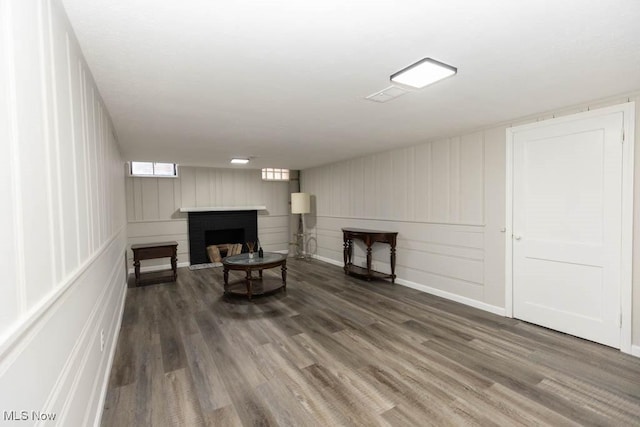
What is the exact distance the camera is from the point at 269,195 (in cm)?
718

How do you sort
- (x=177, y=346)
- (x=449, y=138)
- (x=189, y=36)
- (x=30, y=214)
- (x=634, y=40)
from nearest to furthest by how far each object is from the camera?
(x=30, y=214), (x=189, y=36), (x=634, y=40), (x=177, y=346), (x=449, y=138)

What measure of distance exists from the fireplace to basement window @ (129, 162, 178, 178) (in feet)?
3.11

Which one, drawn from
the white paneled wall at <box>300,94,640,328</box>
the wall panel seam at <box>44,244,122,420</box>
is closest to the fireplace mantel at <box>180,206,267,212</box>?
the white paneled wall at <box>300,94,640,328</box>

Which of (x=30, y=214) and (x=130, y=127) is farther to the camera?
(x=130, y=127)

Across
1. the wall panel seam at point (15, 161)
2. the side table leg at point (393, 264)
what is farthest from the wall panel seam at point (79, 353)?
the side table leg at point (393, 264)

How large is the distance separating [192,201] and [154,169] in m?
0.96

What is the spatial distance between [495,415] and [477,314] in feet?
5.82

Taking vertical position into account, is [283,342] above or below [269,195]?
below

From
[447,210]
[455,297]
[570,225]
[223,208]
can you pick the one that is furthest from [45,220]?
[223,208]

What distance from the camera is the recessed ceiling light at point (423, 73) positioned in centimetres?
176

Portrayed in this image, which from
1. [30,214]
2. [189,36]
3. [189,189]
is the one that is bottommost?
[30,214]

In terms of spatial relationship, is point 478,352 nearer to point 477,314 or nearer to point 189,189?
point 477,314

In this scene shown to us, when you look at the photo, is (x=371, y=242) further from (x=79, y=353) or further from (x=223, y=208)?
(x=79, y=353)

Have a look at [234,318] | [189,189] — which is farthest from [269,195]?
[234,318]
